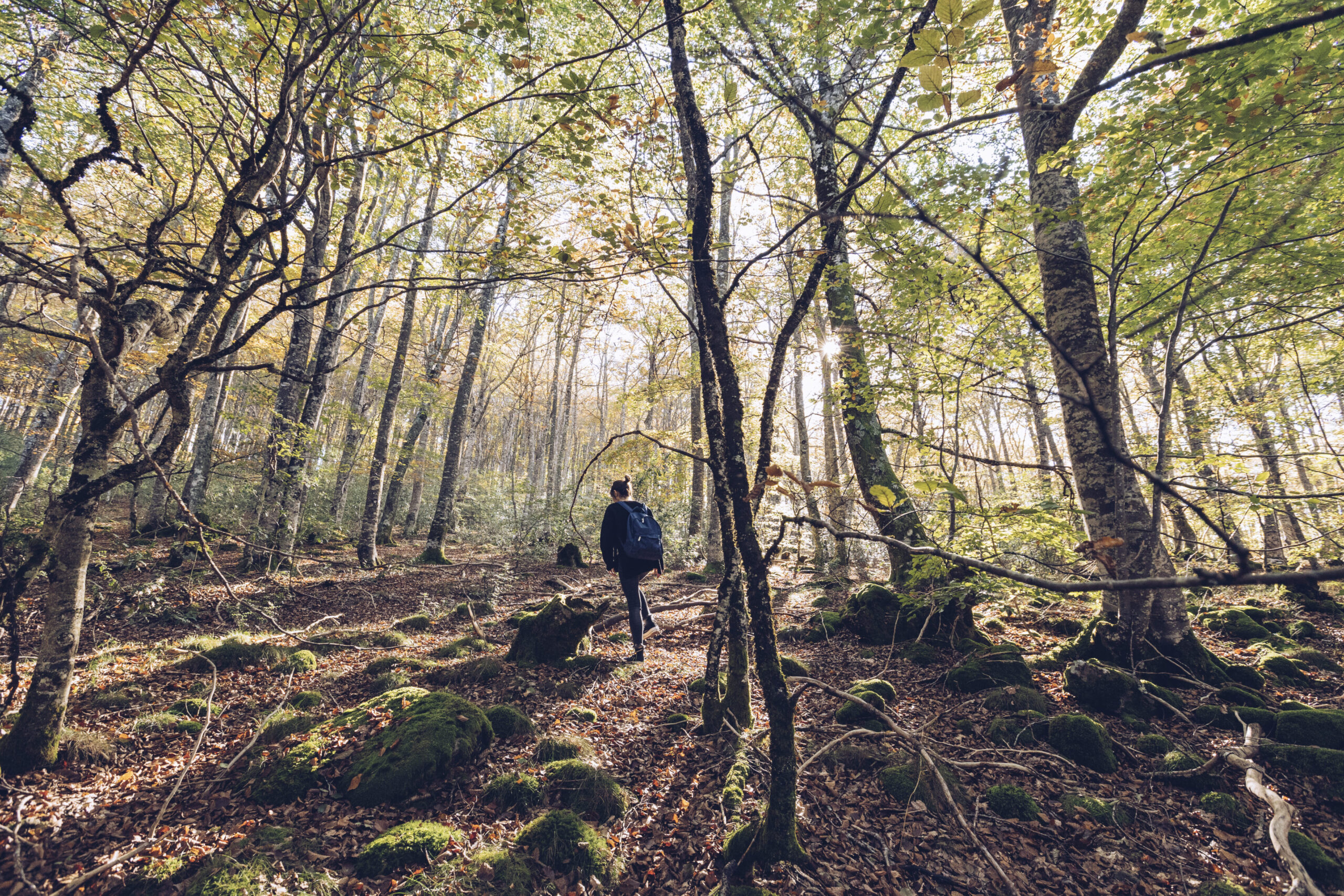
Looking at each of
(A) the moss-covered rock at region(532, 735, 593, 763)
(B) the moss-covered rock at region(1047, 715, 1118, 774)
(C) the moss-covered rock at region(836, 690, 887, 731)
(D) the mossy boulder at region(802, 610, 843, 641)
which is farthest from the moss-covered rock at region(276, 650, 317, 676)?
(B) the moss-covered rock at region(1047, 715, 1118, 774)

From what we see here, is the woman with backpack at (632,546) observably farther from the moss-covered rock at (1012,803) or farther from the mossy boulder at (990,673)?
the moss-covered rock at (1012,803)

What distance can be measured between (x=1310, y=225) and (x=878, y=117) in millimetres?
6678

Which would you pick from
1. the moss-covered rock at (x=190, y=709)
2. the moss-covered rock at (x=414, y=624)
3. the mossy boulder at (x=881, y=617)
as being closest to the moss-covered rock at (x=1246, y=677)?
the mossy boulder at (x=881, y=617)

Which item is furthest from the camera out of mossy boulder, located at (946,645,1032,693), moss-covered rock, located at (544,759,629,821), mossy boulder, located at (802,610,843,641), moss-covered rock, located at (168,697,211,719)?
mossy boulder, located at (802,610,843,641)

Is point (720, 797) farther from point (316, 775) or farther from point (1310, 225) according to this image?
point (1310, 225)

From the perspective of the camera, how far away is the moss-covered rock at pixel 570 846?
126 inches

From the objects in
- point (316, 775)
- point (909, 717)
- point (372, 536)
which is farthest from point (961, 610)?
point (372, 536)

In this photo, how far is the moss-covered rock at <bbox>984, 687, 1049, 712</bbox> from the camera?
458cm

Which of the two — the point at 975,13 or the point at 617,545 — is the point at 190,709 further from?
the point at 975,13

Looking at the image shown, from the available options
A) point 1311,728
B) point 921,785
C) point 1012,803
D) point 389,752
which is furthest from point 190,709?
point 1311,728

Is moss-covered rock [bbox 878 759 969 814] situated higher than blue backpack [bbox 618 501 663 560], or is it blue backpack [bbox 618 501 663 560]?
blue backpack [bbox 618 501 663 560]

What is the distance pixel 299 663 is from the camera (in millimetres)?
5391

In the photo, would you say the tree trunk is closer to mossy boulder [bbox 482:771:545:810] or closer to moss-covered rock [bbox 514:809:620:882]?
mossy boulder [bbox 482:771:545:810]

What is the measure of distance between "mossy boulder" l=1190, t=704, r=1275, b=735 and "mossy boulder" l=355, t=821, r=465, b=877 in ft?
20.0
